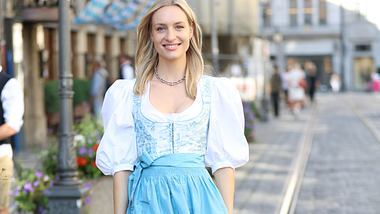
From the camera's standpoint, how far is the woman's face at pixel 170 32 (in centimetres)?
384

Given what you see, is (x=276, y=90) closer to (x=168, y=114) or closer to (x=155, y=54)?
(x=155, y=54)

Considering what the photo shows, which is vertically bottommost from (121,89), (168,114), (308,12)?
(168,114)

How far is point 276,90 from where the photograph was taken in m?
30.1

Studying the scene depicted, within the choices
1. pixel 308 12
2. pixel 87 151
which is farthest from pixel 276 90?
pixel 308 12

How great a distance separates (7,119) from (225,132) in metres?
2.53

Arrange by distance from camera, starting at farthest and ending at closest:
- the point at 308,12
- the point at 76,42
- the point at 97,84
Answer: the point at 308,12 → the point at 76,42 → the point at 97,84

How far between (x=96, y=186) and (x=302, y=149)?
292 inches

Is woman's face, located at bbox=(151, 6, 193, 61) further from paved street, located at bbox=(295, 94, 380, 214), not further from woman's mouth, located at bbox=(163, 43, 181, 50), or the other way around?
paved street, located at bbox=(295, 94, 380, 214)

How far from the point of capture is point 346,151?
55.0ft

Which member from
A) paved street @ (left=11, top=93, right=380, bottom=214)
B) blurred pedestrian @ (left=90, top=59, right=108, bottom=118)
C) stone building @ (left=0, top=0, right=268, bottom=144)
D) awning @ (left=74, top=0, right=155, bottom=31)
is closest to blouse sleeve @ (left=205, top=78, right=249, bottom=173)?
paved street @ (left=11, top=93, right=380, bottom=214)

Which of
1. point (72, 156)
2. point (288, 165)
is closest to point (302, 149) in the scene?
point (288, 165)

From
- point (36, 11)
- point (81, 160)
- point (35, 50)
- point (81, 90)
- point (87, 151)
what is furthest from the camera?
point (81, 90)

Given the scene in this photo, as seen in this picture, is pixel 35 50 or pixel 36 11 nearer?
pixel 36 11

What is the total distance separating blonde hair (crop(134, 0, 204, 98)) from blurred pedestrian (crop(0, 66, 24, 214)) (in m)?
2.21
